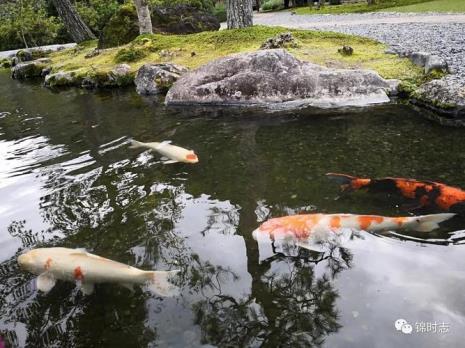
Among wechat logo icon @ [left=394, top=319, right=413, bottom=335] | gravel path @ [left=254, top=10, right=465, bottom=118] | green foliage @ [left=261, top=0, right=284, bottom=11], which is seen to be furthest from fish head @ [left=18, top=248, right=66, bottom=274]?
green foliage @ [left=261, top=0, right=284, bottom=11]

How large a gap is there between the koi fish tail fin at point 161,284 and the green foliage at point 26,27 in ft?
110

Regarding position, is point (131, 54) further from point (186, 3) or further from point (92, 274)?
point (186, 3)

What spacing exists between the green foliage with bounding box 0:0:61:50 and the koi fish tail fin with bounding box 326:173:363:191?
1292 inches

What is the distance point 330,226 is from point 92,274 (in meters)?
2.15

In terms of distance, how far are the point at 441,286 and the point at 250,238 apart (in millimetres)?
1713

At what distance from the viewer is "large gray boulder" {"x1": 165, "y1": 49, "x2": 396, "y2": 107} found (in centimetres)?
859

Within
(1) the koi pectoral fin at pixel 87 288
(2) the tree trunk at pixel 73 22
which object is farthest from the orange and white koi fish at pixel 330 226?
(2) the tree trunk at pixel 73 22

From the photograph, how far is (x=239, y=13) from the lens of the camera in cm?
1395

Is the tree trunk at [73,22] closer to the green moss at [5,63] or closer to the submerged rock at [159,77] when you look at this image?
the green moss at [5,63]

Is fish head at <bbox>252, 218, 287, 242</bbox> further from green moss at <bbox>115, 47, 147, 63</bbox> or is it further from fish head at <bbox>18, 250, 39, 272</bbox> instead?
green moss at <bbox>115, 47, 147, 63</bbox>

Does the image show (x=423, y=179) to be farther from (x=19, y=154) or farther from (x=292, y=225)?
(x=19, y=154)

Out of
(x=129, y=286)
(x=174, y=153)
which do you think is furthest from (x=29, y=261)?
(x=174, y=153)

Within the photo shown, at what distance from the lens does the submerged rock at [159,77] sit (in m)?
11.5

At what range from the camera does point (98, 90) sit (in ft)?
44.2
